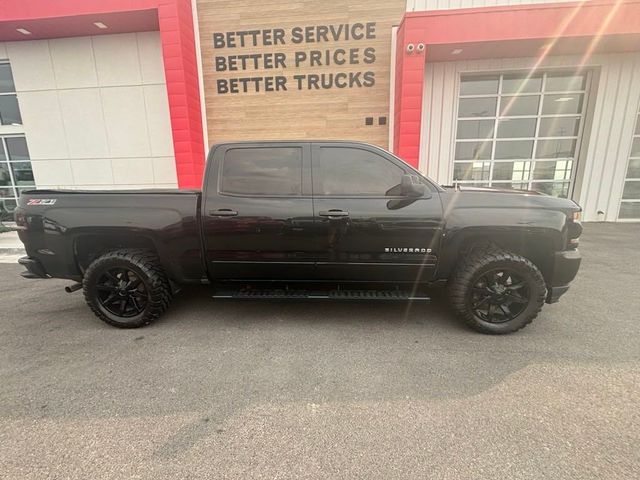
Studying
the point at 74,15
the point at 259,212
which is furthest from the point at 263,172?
the point at 74,15

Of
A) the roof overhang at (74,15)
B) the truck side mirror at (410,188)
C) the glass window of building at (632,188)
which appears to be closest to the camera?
the truck side mirror at (410,188)

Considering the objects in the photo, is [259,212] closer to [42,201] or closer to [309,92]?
[42,201]

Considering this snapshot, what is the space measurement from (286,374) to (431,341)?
146 centimetres

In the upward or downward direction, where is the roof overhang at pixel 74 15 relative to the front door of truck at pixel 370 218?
upward

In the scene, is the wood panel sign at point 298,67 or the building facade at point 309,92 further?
the wood panel sign at point 298,67

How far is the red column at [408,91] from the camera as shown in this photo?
7207mm

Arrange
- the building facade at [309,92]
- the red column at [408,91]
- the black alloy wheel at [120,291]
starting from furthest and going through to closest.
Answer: the building facade at [309,92]
the red column at [408,91]
the black alloy wheel at [120,291]

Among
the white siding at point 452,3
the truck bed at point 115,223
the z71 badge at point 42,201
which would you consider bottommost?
the truck bed at point 115,223

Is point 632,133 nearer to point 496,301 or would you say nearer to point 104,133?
point 496,301

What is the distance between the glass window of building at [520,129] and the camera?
8625 millimetres

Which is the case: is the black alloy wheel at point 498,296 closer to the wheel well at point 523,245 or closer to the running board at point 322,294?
the wheel well at point 523,245

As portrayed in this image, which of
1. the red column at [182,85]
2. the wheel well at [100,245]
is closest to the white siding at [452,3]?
the red column at [182,85]

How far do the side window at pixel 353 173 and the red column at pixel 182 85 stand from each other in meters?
6.05

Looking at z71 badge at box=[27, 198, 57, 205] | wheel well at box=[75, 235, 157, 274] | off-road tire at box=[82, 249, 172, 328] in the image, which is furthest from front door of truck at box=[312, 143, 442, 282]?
z71 badge at box=[27, 198, 57, 205]
